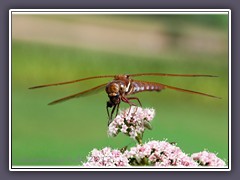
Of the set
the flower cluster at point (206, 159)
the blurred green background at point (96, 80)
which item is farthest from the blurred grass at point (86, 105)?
the flower cluster at point (206, 159)

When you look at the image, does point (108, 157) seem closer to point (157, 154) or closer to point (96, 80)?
point (157, 154)

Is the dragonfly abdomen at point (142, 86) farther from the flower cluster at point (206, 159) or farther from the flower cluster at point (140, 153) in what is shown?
the flower cluster at point (206, 159)

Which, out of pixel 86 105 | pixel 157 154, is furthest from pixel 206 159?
pixel 86 105

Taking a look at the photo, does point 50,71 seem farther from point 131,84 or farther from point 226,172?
point 226,172

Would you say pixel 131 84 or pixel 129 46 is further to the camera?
pixel 129 46

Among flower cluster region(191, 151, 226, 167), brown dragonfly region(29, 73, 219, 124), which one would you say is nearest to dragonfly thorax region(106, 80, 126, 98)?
brown dragonfly region(29, 73, 219, 124)
